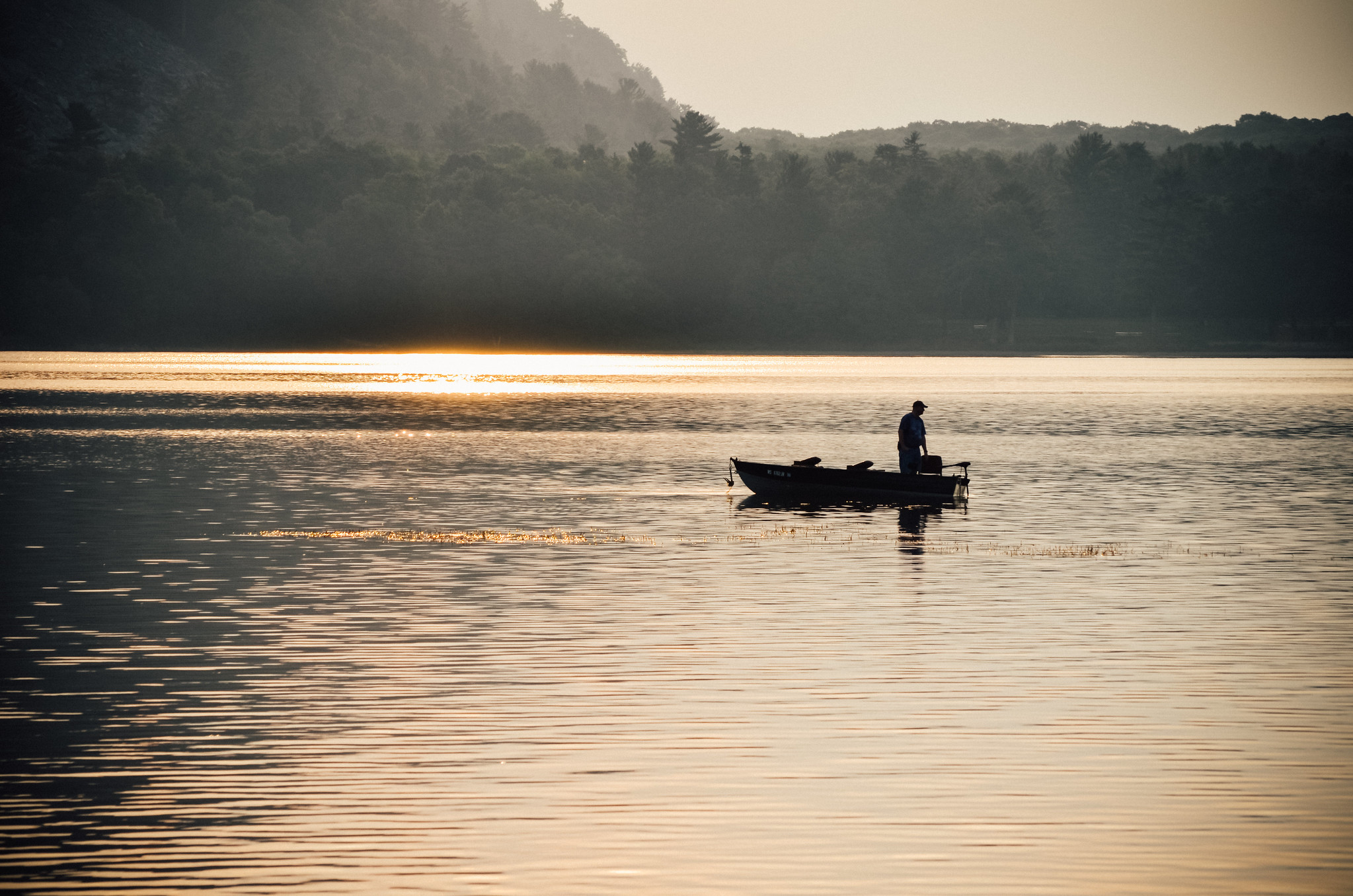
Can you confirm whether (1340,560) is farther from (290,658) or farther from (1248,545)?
(290,658)

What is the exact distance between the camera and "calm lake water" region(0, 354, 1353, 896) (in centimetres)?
1551

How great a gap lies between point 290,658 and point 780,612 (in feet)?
29.5

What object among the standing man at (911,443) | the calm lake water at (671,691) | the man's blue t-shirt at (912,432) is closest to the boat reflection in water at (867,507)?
the calm lake water at (671,691)

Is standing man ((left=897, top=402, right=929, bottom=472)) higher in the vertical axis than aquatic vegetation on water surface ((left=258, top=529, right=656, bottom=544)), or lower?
higher

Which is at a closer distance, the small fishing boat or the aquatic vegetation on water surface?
the aquatic vegetation on water surface

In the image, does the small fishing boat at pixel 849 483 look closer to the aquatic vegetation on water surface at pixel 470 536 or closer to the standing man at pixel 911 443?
the standing man at pixel 911 443

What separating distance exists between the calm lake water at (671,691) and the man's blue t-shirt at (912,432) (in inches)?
86.6

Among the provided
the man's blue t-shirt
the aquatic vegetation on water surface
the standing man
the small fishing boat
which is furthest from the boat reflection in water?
the aquatic vegetation on water surface

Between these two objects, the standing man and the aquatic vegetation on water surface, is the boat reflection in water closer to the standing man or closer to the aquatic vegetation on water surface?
the standing man

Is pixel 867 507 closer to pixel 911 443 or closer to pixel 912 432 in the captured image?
pixel 911 443

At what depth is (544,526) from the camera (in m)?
44.3

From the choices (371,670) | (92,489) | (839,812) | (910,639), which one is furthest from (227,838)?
(92,489)

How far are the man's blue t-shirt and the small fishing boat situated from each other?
692 millimetres

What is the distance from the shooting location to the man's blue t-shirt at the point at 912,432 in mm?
48406
